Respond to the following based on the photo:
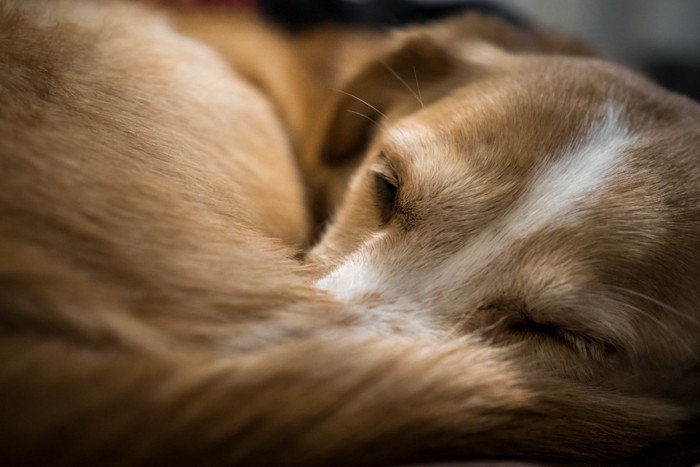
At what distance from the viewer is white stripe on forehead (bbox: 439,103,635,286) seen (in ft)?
3.71

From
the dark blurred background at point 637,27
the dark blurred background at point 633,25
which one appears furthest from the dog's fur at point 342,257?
the dark blurred background at point 633,25

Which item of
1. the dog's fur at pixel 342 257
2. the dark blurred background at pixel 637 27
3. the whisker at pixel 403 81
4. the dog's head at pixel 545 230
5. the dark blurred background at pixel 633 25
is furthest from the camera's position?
the dark blurred background at pixel 633 25

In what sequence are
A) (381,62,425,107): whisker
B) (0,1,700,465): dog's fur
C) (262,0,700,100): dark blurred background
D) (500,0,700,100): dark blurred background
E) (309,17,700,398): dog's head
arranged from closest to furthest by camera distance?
(0,1,700,465): dog's fur
(309,17,700,398): dog's head
(381,62,425,107): whisker
(262,0,700,100): dark blurred background
(500,0,700,100): dark blurred background

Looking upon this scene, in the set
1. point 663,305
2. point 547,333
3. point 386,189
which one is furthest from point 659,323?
point 386,189

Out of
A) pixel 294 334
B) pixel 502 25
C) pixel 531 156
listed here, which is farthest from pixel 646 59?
pixel 294 334

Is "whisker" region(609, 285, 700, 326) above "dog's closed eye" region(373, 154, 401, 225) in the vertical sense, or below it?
below

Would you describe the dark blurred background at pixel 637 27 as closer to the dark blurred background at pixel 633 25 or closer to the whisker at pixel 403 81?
the dark blurred background at pixel 633 25

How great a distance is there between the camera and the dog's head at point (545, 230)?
42.6 inches

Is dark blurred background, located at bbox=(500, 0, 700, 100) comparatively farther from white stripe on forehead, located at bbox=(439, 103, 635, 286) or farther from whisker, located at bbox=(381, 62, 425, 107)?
white stripe on forehead, located at bbox=(439, 103, 635, 286)

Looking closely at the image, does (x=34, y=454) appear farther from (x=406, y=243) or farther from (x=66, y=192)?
(x=406, y=243)

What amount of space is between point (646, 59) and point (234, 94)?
385cm

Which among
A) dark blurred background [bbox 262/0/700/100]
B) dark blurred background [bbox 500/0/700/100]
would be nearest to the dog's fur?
dark blurred background [bbox 262/0/700/100]

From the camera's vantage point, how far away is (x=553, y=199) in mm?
1146

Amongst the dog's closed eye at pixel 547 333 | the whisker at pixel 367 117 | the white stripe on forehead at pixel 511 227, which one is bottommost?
the dog's closed eye at pixel 547 333
